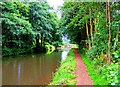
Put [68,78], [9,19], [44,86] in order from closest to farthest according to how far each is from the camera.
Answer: [68,78] → [44,86] → [9,19]

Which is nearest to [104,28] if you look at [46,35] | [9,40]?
[9,40]

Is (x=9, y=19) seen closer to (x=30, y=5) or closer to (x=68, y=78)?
(x=30, y=5)

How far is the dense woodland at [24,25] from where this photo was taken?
76.2ft

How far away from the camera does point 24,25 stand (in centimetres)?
2478

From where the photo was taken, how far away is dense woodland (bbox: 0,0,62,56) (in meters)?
23.2

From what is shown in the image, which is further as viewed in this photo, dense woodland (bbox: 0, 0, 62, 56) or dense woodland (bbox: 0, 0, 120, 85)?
dense woodland (bbox: 0, 0, 62, 56)

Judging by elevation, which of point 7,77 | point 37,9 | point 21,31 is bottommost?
point 7,77

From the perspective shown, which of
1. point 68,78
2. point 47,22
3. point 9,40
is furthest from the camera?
point 47,22

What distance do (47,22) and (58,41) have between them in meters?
9.51

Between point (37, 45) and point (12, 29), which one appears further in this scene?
point (37, 45)

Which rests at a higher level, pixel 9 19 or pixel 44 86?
pixel 9 19

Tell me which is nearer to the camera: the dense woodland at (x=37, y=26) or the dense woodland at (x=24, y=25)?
the dense woodland at (x=37, y=26)

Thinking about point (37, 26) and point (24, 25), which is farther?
point (37, 26)

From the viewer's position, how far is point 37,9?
98.6 feet
